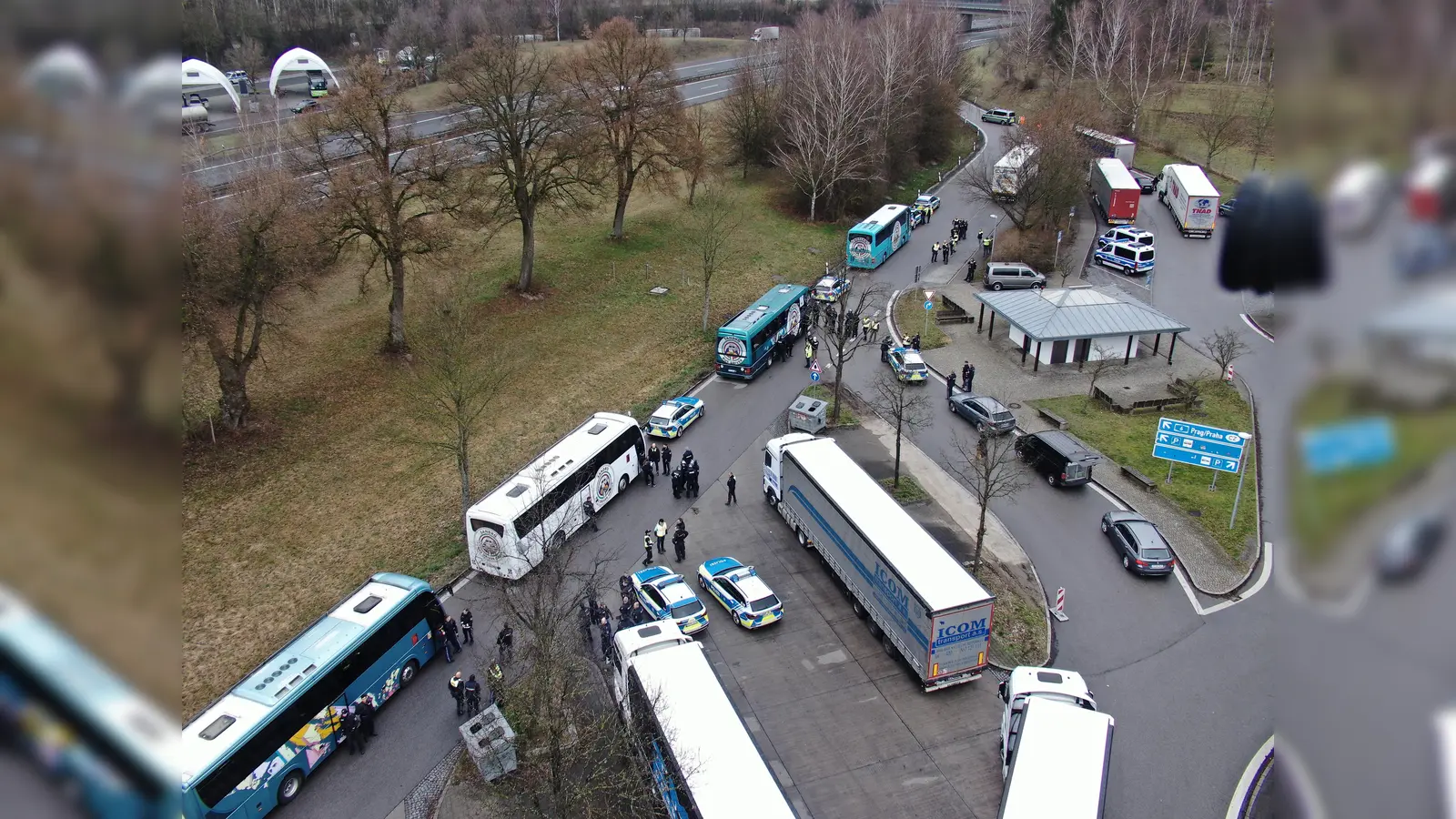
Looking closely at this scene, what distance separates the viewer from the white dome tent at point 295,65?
69.2 meters

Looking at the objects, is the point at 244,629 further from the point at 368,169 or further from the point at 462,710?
the point at 368,169

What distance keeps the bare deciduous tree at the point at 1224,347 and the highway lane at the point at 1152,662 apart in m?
11.0

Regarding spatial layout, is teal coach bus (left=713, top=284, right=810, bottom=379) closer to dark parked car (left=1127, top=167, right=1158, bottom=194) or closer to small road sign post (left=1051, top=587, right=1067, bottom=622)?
small road sign post (left=1051, top=587, right=1067, bottom=622)

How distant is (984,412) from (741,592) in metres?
14.5

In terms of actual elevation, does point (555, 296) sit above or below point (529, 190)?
below

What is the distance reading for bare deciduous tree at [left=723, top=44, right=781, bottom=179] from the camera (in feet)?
230

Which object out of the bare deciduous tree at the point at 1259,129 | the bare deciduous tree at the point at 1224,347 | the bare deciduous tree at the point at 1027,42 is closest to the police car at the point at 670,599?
the bare deciduous tree at the point at 1224,347

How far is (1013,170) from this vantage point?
56719 mm

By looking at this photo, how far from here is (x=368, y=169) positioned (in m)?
39.7

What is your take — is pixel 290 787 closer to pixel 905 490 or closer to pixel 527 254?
pixel 905 490

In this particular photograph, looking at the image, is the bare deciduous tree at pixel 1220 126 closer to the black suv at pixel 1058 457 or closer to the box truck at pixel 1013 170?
the box truck at pixel 1013 170

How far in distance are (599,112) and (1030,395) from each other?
28720 millimetres
